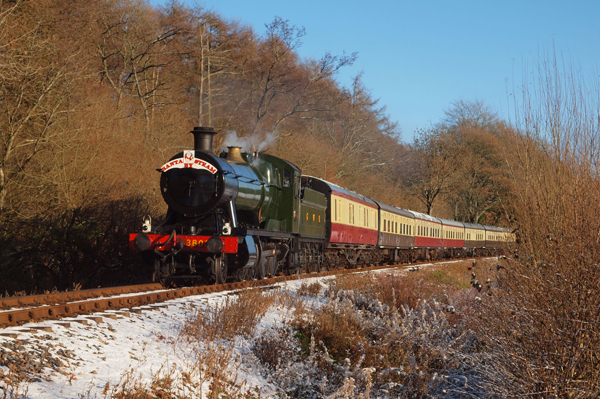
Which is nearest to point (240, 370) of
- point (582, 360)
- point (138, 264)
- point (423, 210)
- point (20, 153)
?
point (582, 360)

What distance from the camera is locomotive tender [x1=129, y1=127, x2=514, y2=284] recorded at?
507 inches

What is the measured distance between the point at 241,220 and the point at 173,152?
12.5 metres

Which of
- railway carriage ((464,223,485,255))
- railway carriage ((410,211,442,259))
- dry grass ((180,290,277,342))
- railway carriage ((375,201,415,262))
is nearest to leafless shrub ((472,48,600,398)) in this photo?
dry grass ((180,290,277,342))

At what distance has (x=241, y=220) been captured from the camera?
49.3ft

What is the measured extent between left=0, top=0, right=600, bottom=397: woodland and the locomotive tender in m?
2.39

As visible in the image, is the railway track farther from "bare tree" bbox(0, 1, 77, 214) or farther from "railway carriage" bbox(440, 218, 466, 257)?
"railway carriage" bbox(440, 218, 466, 257)

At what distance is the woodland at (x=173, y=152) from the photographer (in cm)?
684

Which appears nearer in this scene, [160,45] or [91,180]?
[91,180]

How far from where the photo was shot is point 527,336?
742 cm

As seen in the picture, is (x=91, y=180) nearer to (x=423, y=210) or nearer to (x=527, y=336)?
(x=527, y=336)

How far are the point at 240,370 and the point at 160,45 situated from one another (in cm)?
2553

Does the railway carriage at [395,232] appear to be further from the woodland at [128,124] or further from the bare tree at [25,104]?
the bare tree at [25,104]

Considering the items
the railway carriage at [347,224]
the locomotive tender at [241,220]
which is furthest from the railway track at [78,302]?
the railway carriage at [347,224]

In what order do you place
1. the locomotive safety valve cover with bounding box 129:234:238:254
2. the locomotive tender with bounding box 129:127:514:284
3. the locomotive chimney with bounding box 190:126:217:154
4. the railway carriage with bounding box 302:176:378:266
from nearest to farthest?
the locomotive safety valve cover with bounding box 129:234:238:254, the locomotive tender with bounding box 129:127:514:284, the locomotive chimney with bounding box 190:126:217:154, the railway carriage with bounding box 302:176:378:266
